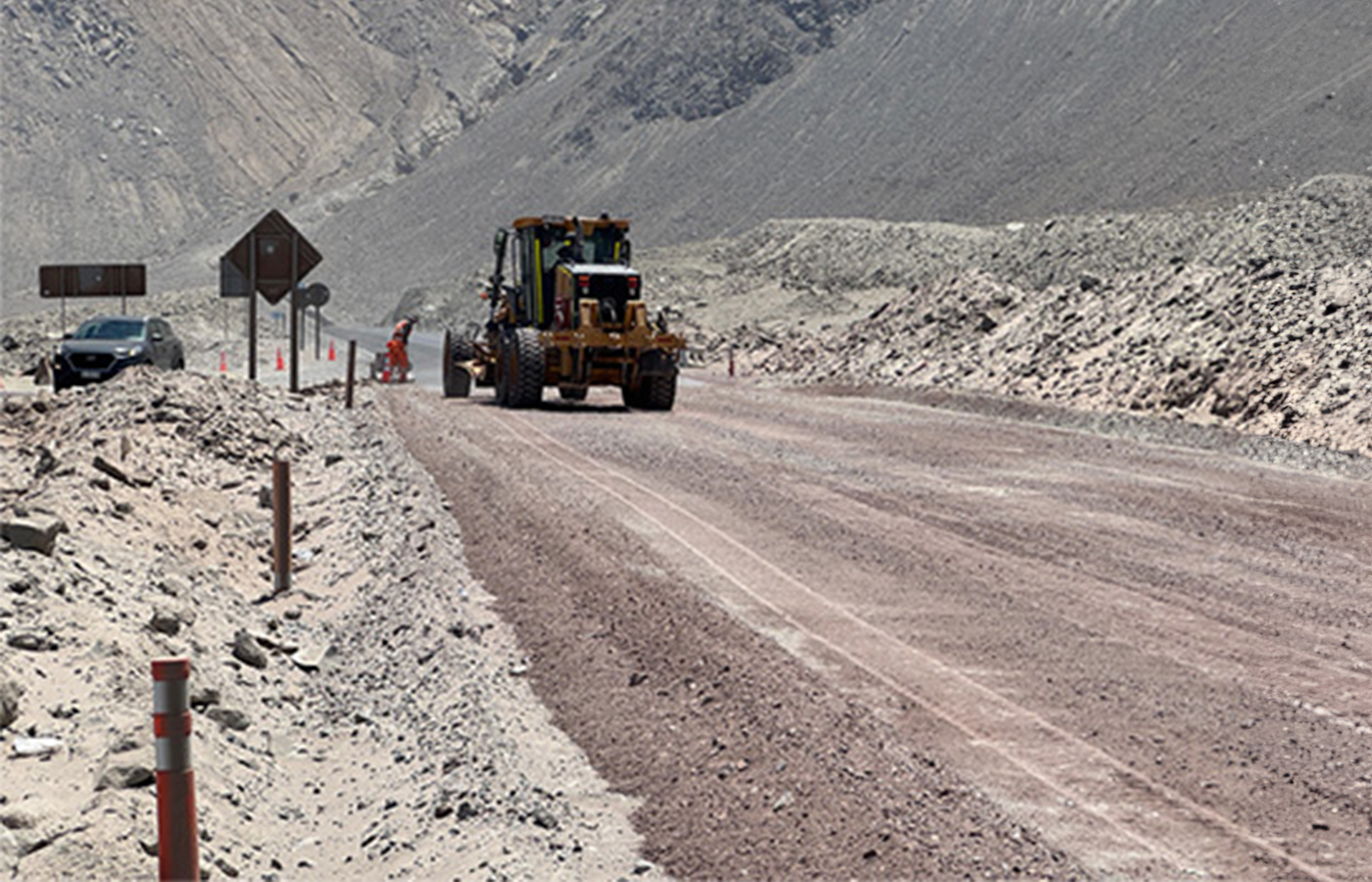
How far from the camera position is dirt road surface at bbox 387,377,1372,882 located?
677 centimetres

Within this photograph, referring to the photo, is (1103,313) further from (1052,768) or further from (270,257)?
(1052,768)

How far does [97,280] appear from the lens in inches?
1671

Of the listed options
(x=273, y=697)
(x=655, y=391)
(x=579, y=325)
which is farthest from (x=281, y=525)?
(x=655, y=391)

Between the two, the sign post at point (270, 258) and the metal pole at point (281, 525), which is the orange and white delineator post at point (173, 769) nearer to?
the metal pole at point (281, 525)

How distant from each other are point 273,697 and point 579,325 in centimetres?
1854

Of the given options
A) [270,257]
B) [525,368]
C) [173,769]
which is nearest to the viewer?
[173,769]

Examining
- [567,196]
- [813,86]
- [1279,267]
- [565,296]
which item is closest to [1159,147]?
[813,86]

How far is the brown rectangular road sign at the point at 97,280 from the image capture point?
1495 inches

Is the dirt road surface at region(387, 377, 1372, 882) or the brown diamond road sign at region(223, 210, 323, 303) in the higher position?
the brown diamond road sign at region(223, 210, 323, 303)

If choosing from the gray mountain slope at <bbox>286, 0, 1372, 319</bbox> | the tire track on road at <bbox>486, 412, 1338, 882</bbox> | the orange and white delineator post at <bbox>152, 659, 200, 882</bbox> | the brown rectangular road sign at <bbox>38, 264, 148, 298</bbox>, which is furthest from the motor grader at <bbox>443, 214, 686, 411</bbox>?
the gray mountain slope at <bbox>286, 0, 1372, 319</bbox>

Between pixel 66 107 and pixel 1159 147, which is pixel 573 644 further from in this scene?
pixel 66 107

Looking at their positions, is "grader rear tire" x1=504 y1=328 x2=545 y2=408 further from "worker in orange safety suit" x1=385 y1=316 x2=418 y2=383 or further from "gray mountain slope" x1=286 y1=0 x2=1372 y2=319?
"gray mountain slope" x1=286 y1=0 x2=1372 y2=319

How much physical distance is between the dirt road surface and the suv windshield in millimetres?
14675

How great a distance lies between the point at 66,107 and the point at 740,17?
5582 centimetres
